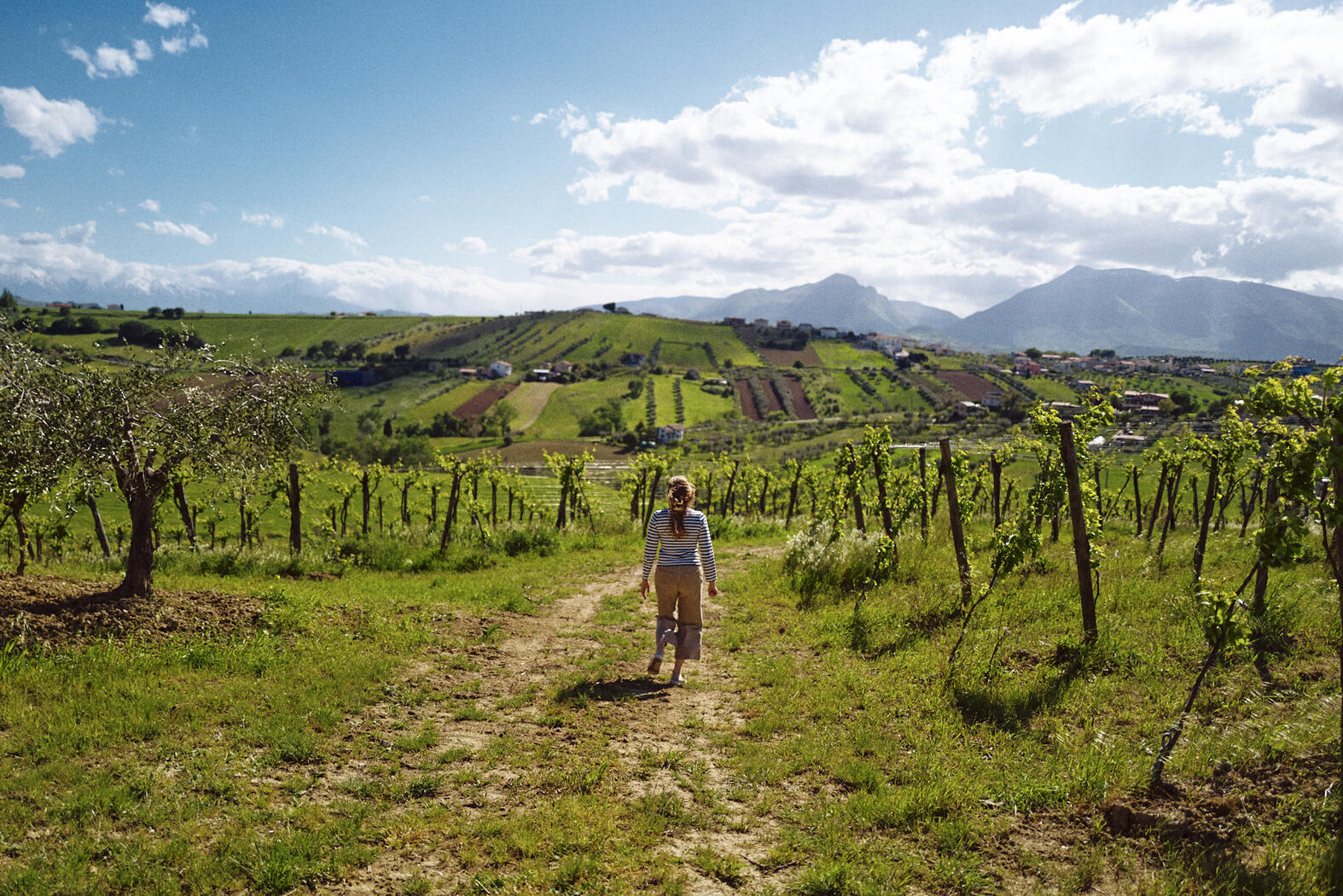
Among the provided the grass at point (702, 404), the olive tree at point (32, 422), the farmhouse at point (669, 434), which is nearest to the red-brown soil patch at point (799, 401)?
the grass at point (702, 404)

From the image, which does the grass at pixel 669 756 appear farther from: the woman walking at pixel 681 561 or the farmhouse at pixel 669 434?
the farmhouse at pixel 669 434

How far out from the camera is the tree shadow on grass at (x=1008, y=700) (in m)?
6.88

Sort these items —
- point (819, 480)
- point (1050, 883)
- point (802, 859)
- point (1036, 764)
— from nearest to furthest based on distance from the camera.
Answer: point (1050, 883)
point (802, 859)
point (1036, 764)
point (819, 480)

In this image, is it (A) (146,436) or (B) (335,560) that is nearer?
(A) (146,436)

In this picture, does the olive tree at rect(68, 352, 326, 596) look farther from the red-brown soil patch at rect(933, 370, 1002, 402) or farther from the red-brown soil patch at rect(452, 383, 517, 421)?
the red-brown soil patch at rect(933, 370, 1002, 402)

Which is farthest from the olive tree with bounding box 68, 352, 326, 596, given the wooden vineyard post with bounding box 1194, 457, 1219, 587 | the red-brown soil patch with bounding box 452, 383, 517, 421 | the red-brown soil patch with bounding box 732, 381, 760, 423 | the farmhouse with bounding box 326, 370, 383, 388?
the farmhouse with bounding box 326, 370, 383, 388

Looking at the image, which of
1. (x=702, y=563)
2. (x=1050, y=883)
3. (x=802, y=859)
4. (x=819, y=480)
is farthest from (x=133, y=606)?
(x=819, y=480)

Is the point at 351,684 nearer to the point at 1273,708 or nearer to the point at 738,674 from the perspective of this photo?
the point at 738,674

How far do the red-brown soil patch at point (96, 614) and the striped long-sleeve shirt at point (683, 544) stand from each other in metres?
6.49

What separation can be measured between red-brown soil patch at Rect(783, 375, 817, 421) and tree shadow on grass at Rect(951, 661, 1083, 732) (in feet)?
455

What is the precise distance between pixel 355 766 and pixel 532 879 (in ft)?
8.96

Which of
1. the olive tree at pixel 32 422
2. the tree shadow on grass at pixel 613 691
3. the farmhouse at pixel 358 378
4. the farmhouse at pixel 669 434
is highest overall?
the farmhouse at pixel 358 378

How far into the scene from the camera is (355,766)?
6.20 metres

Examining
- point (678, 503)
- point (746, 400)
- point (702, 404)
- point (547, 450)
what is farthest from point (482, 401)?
point (678, 503)
